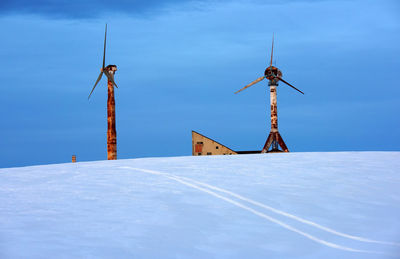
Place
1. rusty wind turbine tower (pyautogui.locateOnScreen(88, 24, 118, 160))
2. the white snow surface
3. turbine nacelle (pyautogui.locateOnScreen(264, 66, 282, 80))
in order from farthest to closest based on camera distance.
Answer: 1. turbine nacelle (pyautogui.locateOnScreen(264, 66, 282, 80))
2. rusty wind turbine tower (pyautogui.locateOnScreen(88, 24, 118, 160))
3. the white snow surface

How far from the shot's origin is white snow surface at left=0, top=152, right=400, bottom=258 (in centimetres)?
984

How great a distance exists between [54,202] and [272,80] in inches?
2935

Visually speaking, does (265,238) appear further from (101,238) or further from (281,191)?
(281,191)

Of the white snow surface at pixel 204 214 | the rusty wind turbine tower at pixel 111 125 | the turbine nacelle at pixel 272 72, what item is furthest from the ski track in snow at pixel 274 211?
the turbine nacelle at pixel 272 72

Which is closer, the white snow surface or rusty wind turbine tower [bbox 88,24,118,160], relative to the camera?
the white snow surface

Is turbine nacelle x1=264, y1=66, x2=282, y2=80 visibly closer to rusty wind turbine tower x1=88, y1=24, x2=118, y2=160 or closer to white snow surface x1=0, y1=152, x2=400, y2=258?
rusty wind turbine tower x1=88, y1=24, x2=118, y2=160

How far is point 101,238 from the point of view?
406 inches

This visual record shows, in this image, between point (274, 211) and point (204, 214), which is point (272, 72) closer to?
point (274, 211)

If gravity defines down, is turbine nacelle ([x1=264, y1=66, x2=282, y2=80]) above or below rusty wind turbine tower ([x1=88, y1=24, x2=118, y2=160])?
above

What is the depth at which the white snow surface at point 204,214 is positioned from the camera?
32.3ft

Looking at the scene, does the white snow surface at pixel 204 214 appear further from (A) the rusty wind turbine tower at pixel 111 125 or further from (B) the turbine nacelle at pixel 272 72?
(B) the turbine nacelle at pixel 272 72

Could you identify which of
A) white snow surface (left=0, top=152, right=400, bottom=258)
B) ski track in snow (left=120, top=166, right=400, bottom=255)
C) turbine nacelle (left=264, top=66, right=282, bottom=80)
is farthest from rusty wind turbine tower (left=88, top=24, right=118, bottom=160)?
turbine nacelle (left=264, top=66, right=282, bottom=80)

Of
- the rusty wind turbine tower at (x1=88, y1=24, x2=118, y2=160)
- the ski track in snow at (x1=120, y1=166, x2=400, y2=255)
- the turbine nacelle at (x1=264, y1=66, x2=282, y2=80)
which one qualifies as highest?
the turbine nacelle at (x1=264, y1=66, x2=282, y2=80)

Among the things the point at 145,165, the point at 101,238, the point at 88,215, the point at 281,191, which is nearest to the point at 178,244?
the point at 101,238
